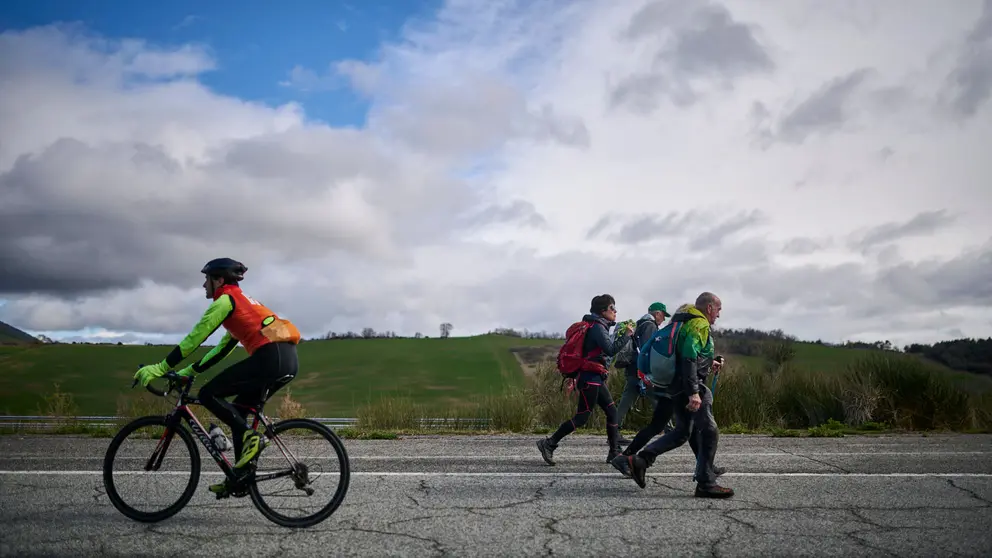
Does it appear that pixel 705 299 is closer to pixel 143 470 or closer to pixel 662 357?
pixel 662 357

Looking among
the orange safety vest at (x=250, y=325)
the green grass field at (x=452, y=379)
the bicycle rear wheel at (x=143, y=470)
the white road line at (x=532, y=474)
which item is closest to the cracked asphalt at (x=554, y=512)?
the white road line at (x=532, y=474)

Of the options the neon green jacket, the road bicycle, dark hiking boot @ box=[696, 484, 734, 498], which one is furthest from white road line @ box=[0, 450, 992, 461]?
the road bicycle

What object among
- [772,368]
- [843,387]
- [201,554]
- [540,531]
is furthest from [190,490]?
[772,368]

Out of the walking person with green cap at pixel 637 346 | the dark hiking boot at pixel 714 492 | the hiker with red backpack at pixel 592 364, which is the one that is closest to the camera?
the dark hiking boot at pixel 714 492

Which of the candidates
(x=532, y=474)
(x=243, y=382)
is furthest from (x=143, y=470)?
(x=532, y=474)

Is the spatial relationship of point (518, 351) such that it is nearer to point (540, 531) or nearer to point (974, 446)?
point (974, 446)

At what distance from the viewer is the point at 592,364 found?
9.49 metres

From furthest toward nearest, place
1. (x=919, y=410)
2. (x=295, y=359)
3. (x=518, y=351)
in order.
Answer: (x=518, y=351), (x=919, y=410), (x=295, y=359)

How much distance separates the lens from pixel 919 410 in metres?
15.0

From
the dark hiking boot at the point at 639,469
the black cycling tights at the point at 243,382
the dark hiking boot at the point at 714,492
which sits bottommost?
the dark hiking boot at the point at 714,492

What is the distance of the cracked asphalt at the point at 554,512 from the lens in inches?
216

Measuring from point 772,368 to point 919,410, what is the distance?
3.48 metres

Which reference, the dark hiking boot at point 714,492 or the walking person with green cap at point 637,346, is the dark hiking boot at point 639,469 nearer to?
the dark hiking boot at point 714,492

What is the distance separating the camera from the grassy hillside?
47719mm
